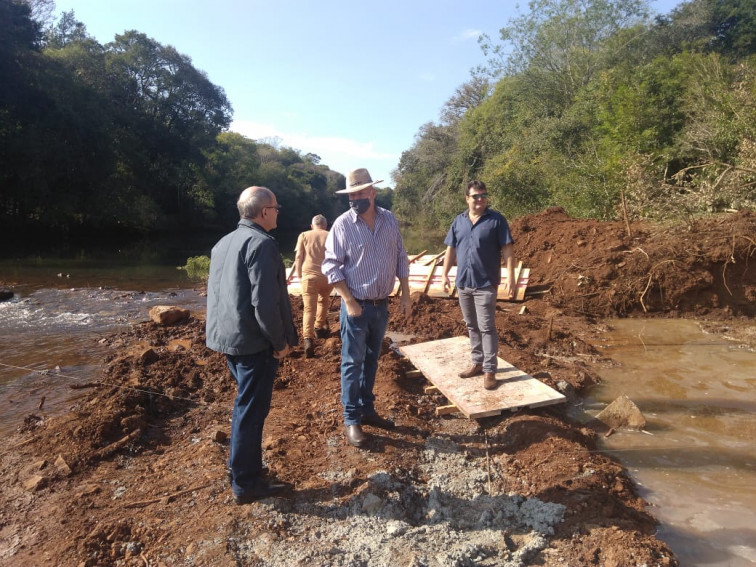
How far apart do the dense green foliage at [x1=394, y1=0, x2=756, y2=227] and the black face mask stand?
1055 cm


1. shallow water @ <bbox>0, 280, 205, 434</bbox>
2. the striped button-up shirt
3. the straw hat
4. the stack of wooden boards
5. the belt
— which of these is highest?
the straw hat

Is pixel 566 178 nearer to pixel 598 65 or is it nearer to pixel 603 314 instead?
pixel 598 65

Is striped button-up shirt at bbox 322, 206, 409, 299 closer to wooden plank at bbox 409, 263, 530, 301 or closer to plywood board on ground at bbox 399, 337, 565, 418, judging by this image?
plywood board on ground at bbox 399, 337, 565, 418

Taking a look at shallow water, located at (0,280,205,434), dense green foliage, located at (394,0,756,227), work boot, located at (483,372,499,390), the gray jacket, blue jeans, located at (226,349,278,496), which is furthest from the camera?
dense green foliage, located at (394,0,756,227)

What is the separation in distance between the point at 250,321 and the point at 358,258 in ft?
3.72

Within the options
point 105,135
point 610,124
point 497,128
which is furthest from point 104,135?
point 610,124

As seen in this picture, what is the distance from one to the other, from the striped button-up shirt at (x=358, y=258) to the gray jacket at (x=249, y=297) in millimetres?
791

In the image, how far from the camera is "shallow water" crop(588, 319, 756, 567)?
3326 mm

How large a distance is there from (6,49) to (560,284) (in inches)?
1122

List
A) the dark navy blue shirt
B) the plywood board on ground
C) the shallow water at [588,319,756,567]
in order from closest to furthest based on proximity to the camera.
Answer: the shallow water at [588,319,756,567] < the plywood board on ground < the dark navy blue shirt

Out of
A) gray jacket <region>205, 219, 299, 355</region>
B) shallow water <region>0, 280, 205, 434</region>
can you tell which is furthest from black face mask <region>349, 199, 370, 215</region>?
shallow water <region>0, 280, 205, 434</region>

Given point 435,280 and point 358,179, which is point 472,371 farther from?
point 435,280

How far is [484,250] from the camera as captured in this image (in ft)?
15.0

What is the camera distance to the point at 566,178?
71.6ft
